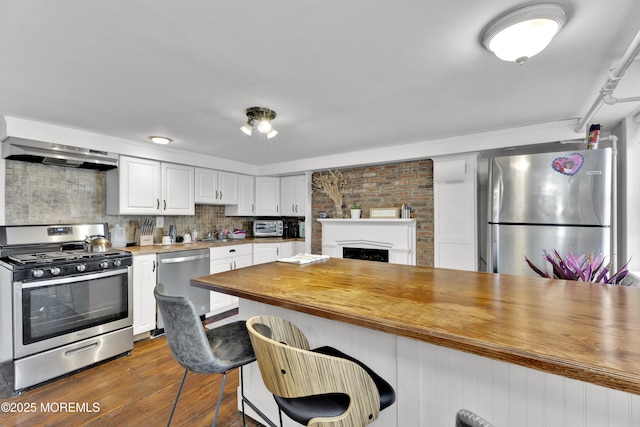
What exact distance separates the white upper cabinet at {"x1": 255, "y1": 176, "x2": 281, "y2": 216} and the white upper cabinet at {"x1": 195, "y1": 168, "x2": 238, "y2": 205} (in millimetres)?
433

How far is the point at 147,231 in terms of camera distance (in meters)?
3.72

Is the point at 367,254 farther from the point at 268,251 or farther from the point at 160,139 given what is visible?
the point at 160,139

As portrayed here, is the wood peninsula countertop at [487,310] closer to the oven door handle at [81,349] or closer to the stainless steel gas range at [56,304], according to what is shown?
the stainless steel gas range at [56,304]

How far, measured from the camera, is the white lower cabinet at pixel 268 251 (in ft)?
14.8

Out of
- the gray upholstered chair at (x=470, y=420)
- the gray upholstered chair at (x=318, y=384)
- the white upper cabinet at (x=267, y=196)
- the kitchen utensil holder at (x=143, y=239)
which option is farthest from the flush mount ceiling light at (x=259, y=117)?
the white upper cabinet at (x=267, y=196)

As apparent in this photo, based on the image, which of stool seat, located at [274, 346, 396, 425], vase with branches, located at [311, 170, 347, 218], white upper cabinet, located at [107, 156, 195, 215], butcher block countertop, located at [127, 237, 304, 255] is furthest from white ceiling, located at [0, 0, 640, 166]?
vase with branches, located at [311, 170, 347, 218]

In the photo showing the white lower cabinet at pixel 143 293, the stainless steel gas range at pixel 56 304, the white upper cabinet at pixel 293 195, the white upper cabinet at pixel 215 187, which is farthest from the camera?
the white upper cabinet at pixel 293 195

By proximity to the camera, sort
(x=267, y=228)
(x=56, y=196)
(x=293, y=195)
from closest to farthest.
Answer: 1. (x=56, y=196)
2. (x=293, y=195)
3. (x=267, y=228)

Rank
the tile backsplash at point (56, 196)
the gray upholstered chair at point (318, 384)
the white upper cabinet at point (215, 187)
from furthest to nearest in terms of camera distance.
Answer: the white upper cabinet at point (215, 187)
the tile backsplash at point (56, 196)
the gray upholstered chair at point (318, 384)

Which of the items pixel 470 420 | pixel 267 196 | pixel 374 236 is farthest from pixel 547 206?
pixel 267 196

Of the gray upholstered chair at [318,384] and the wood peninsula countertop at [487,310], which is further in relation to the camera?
the gray upholstered chair at [318,384]

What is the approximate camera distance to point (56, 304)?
2.45 m

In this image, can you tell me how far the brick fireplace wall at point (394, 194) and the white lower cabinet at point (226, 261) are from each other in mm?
1082

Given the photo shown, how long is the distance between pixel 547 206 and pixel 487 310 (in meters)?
1.90
